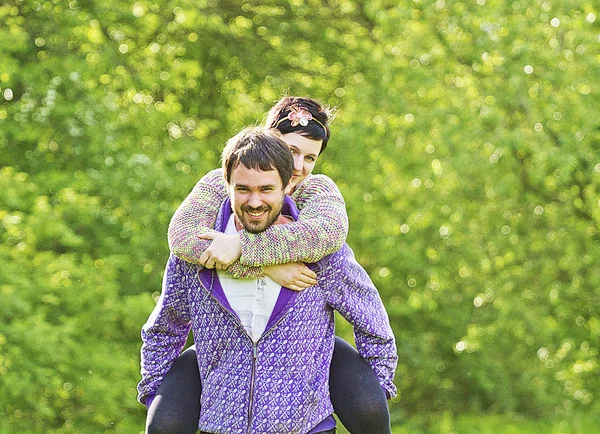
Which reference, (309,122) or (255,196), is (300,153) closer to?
(309,122)

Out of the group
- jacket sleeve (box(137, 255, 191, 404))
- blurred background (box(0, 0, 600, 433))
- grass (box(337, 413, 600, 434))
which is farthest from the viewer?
grass (box(337, 413, 600, 434))

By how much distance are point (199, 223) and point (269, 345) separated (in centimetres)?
41

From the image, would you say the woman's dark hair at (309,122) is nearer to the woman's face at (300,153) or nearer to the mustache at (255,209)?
the woman's face at (300,153)

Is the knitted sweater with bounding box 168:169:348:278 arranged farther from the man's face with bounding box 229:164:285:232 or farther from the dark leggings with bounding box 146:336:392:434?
→ the dark leggings with bounding box 146:336:392:434

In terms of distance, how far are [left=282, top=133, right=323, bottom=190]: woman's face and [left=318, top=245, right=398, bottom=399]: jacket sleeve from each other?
26cm

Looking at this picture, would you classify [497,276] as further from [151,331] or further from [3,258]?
[151,331]

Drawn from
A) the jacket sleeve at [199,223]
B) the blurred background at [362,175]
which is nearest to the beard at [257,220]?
the jacket sleeve at [199,223]

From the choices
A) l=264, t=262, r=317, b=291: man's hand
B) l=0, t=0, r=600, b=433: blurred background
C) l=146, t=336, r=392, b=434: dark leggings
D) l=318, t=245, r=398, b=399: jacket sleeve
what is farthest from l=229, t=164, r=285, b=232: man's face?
l=0, t=0, r=600, b=433: blurred background

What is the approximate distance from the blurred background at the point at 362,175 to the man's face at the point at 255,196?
16.0 feet

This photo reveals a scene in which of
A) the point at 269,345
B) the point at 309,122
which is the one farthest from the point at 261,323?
the point at 309,122

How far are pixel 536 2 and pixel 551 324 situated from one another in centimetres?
294

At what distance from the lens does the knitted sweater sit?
302cm

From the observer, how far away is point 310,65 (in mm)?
10422

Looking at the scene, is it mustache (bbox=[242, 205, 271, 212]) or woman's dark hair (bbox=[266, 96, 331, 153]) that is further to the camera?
woman's dark hair (bbox=[266, 96, 331, 153])
